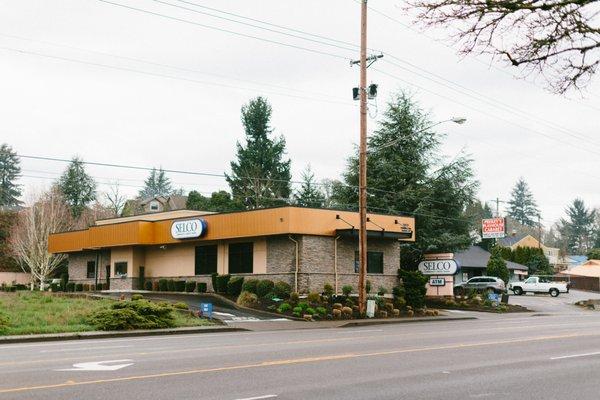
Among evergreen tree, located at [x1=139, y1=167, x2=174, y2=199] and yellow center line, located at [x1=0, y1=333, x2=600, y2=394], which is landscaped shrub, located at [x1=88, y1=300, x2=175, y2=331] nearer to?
yellow center line, located at [x1=0, y1=333, x2=600, y2=394]

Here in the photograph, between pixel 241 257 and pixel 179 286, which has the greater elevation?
pixel 241 257

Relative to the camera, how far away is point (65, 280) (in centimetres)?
5106

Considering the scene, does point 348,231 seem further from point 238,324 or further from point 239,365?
point 239,365

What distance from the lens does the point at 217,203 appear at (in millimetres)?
73125

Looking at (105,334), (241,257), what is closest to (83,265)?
(241,257)

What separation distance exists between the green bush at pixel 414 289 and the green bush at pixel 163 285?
14190mm

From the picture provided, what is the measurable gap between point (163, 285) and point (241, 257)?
21.1 feet

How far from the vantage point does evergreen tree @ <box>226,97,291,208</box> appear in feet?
247

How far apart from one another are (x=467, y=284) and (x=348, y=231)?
26261 millimetres

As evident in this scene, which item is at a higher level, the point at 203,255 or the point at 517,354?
the point at 203,255

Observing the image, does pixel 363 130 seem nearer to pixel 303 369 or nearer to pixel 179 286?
pixel 179 286

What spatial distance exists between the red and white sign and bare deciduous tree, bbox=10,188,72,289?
41.4 metres

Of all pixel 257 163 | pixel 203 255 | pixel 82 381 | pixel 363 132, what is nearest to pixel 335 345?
pixel 82 381

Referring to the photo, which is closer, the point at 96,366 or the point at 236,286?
the point at 96,366
